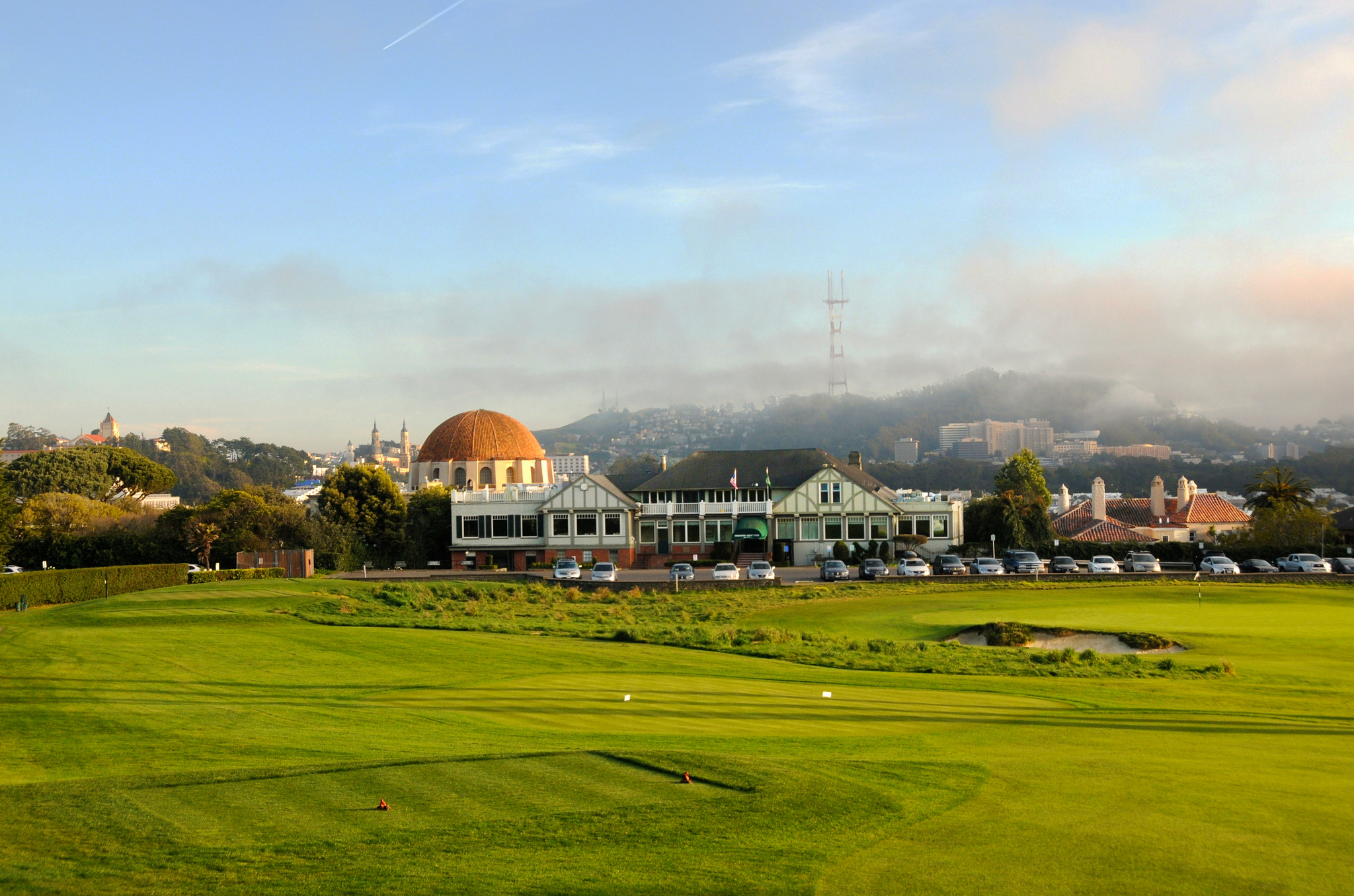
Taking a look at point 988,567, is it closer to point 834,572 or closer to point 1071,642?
point 834,572

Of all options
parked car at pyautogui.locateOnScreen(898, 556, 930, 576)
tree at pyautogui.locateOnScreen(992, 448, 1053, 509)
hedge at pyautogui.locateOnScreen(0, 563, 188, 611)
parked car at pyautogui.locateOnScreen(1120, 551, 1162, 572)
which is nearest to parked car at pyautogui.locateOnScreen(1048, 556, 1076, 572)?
parked car at pyautogui.locateOnScreen(1120, 551, 1162, 572)

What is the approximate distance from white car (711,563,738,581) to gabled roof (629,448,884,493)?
18096 mm

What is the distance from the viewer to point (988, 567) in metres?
54.4

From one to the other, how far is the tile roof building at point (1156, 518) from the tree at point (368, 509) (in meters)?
47.4

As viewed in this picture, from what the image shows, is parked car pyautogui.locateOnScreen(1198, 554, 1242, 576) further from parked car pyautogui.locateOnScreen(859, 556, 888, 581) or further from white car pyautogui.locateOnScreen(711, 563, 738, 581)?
white car pyautogui.locateOnScreen(711, 563, 738, 581)

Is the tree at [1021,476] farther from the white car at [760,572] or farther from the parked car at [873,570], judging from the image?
the white car at [760,572]

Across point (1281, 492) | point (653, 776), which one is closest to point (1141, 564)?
point (1281, 492)

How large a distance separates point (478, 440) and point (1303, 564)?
61.1m

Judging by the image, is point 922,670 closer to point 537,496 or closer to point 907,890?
point 907,890

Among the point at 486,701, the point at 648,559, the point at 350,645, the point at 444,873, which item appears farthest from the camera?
the point at 648,559

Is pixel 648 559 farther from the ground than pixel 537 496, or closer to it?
closer to it

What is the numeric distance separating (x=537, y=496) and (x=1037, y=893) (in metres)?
63.6

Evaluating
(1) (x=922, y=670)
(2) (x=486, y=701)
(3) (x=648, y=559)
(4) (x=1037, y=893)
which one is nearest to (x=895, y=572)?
(3) (x=648, y=559)

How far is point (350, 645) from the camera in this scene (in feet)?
86.5
